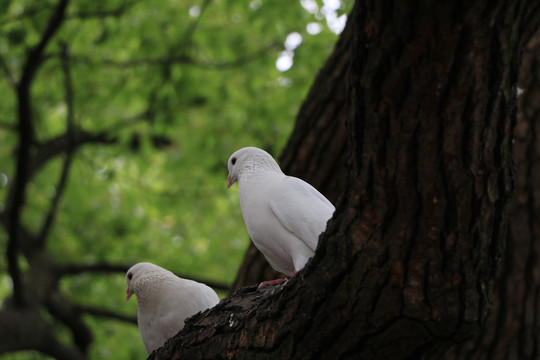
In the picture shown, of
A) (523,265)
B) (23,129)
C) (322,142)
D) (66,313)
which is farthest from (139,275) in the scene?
(66,313)

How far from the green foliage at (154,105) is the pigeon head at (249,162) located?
181 inches

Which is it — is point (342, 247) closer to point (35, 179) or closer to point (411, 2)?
point (411, 2)

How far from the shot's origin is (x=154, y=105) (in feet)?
28.6

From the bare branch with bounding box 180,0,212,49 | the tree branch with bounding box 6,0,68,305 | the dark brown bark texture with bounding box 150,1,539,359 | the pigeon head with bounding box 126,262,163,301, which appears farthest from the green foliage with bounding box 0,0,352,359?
the dark brown bark texture with bounding box 150,1,539,359

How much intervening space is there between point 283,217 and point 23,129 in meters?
4.73

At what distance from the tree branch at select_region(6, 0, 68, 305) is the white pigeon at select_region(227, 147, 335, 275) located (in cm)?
410

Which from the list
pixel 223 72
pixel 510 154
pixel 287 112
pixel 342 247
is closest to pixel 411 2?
pixel 510 154

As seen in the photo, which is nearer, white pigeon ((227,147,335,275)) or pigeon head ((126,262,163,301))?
white pigeon ((227,147,335,275))

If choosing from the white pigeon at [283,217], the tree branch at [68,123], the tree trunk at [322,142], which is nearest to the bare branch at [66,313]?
the tree branch at [68,123]

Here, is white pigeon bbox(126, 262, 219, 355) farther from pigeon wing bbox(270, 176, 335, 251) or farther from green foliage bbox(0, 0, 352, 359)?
green foliage bbox(0, 0, 352, 359)

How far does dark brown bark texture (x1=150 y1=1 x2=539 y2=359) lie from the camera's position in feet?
5.50

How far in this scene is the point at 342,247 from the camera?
2.04 m

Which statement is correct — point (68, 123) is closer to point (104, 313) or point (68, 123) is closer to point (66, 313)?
point (104, 313)

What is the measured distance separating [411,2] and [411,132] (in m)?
0.37
